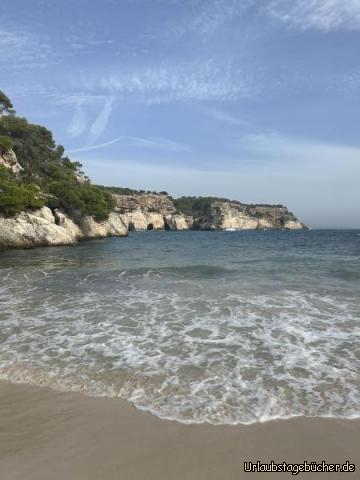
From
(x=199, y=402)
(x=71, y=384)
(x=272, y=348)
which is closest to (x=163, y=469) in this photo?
(x=199, y=402)

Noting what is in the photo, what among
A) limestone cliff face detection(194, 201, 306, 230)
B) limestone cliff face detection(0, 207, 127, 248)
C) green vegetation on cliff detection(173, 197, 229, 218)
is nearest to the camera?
limestone cliff face detection(0, 207, 127, 248)

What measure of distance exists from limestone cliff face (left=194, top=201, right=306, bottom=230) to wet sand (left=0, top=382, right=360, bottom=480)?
146 metres

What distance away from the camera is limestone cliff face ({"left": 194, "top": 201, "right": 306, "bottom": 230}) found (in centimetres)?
15375

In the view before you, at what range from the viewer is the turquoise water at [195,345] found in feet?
16.7

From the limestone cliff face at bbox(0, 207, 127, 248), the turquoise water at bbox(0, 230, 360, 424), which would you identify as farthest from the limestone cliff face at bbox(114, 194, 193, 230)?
the turquoise water at bbox(0, 230, 360, 424)

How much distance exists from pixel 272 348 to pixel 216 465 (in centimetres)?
397

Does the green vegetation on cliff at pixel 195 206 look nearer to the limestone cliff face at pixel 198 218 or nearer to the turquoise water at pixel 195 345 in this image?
the limestone cliff face at pixel 198 218

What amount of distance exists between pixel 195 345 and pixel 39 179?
179ft

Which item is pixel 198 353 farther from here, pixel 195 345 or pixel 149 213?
pixel 149 213

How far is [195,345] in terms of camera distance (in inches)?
292

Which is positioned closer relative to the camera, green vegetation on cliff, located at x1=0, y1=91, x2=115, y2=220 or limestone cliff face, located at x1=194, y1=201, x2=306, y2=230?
green vegetation on cliff, located at x1=0, y1=91, x2=115, y2=220

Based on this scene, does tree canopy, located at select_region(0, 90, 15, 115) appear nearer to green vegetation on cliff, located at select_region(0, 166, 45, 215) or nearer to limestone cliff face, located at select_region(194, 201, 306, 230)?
green vegetation on cliff, located at select_region(0, 166, 45, 215)

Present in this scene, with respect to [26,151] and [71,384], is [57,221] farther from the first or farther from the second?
[71,384]

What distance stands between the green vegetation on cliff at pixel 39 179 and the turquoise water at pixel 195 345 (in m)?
24.1
